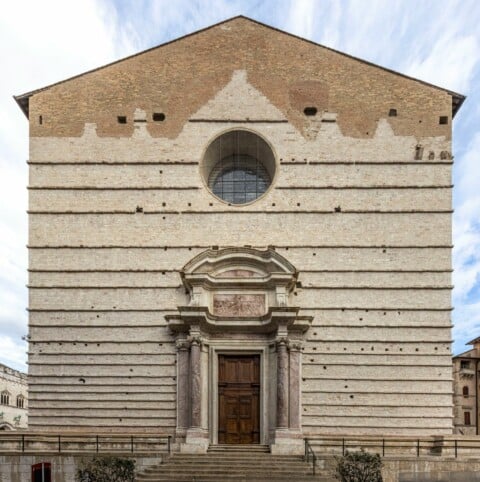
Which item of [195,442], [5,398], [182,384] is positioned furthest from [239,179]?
[5,398]

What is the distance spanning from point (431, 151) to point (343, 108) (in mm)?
2973

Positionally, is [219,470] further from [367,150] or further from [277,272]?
[367,150]

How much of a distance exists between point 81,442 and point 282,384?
5830 millimetres

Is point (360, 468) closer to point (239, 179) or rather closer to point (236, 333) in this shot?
point (236, 333)

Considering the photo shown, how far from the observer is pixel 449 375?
1659 centimetres

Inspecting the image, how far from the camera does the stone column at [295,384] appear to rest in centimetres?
1557

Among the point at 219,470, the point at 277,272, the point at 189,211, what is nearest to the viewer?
the point at 219,470

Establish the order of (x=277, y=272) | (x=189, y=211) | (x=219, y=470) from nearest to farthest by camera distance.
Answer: (x=219, y=470) → (x=277, y=272) → (x=189, y=211)

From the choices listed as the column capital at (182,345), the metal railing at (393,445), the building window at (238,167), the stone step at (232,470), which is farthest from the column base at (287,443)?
the building window at (238,167)

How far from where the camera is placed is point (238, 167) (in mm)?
18953

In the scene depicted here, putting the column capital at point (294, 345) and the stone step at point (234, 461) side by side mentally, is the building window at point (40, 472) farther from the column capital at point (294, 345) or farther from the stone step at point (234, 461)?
the column capital at point (294, 345)

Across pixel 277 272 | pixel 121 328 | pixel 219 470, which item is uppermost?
pixel 277 272

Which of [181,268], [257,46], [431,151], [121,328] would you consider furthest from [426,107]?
[121,328]

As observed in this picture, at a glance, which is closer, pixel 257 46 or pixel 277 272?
pixel 277 272
